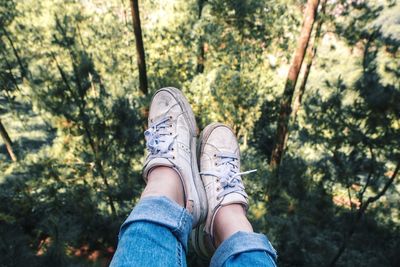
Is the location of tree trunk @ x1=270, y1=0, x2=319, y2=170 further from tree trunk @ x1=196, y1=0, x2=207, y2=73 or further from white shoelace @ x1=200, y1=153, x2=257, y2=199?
tree trunk @ x1=196, y1=0, x2=207, y2=73

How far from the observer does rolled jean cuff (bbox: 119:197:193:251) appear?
138 cm

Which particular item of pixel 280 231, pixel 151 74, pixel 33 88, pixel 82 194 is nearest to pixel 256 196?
pixel 280 231

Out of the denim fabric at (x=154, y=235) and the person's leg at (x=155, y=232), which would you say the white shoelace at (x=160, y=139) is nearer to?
the person's leg at (x=155, y=232)

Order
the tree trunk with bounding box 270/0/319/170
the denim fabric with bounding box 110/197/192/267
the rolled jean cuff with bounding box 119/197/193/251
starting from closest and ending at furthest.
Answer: the denim fabric with bounding box 110/197/192/267
the rolled jean cuff with bounding box 119/197/193/251
the tree trunk with bounding box 270/0/319/170

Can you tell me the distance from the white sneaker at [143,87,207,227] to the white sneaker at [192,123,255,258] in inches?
3.6

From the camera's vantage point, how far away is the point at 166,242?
4.39 feet

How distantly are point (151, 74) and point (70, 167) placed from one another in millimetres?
6639

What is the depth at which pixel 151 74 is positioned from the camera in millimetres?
10125

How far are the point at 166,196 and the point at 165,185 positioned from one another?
14cm

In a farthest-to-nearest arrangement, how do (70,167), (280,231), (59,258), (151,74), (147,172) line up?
(151,74)
(280,231)
(70,167)
(59,258)
(147,172)

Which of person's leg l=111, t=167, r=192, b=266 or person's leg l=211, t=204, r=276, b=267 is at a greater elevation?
person's leg l=111, t=167, r=192, b=266

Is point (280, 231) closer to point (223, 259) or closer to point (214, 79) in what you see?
point (223, 259)

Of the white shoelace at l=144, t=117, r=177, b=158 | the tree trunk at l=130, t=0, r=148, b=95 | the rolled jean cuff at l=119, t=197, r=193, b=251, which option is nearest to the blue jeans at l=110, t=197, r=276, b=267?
the rolled jean cuff at l=119, t=197, r=193, b=251

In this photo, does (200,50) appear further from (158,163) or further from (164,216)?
(164,216)
